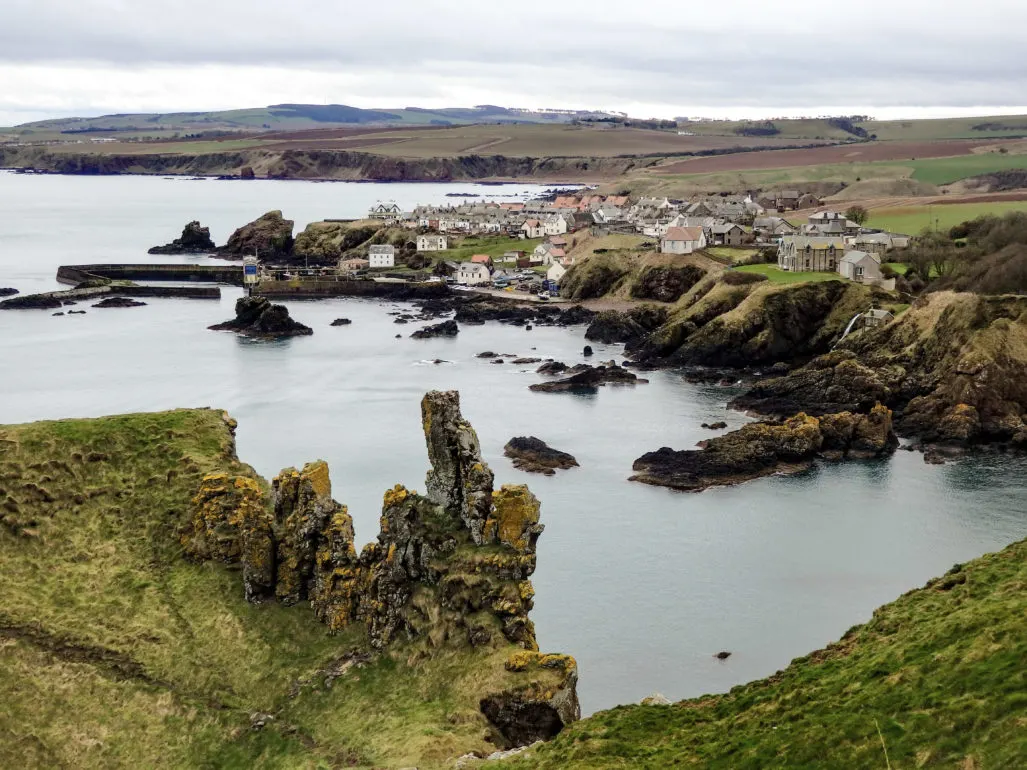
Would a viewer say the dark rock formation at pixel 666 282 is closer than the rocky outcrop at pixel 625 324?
No

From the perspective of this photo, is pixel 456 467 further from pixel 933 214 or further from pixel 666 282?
pixel 933 214

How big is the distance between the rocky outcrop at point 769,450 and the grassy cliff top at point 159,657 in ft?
72.1

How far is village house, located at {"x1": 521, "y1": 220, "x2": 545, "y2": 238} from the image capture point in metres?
128

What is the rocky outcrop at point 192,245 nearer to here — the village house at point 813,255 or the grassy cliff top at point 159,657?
the village house at point 813,255

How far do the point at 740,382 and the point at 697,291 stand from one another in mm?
16482

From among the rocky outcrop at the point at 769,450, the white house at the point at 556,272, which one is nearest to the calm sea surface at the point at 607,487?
the rocky outcrop at the point at 769,450

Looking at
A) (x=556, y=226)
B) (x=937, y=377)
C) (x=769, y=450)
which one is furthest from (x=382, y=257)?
(x=769, y=450)

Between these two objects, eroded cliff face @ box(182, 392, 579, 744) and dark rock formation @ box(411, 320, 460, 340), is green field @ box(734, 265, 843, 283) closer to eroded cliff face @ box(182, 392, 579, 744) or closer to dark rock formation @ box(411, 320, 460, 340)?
dark rock formation @ box(411, 320, 460, 340)

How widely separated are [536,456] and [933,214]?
70.1 m

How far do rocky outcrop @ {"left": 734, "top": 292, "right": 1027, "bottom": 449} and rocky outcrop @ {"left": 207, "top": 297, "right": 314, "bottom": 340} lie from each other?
37.1m

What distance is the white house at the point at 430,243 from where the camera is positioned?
116944 mm

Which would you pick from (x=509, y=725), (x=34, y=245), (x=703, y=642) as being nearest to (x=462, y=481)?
(x=509, y=725)

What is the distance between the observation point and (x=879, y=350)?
56.2 m

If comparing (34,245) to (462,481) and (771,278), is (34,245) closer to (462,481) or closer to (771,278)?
(771,278)
